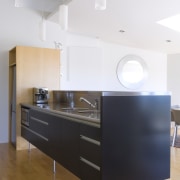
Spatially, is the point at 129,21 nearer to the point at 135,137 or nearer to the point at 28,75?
the point at 28,75

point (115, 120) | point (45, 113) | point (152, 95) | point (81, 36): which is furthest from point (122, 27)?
point (115, 120)

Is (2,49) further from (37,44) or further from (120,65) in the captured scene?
(120,65)

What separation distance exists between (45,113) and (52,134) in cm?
36

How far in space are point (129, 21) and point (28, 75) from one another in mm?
2259

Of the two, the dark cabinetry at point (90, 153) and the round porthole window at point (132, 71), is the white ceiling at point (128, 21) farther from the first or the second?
the dark cabinetry at point (90, 153)

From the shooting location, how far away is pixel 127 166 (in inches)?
81.5

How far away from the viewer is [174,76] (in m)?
7.88

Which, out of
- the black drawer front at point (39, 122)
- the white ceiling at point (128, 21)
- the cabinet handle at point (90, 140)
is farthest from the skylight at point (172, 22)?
the cabinet handle at point (90, 140)

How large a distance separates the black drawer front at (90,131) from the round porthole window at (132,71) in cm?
530

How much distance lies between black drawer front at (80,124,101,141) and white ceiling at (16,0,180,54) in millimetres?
2551

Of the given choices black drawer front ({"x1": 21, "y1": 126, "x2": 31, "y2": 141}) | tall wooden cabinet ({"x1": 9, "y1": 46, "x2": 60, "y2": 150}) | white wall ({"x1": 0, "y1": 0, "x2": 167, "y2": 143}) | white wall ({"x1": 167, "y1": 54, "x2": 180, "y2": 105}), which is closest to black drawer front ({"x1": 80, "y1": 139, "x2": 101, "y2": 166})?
black drawer front ({"x1": 21, "y1": 126, "x2": 31, "y2": 141})

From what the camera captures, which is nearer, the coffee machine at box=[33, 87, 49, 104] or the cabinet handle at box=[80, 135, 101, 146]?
the cabinet handle at box=[80, 135, 101, 146]

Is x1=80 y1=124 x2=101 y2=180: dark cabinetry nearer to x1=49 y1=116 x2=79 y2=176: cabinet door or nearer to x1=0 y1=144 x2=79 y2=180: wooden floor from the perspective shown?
x1=49 y1=116 x2=79 y2=176: cabinet door

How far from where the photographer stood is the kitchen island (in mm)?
1960
